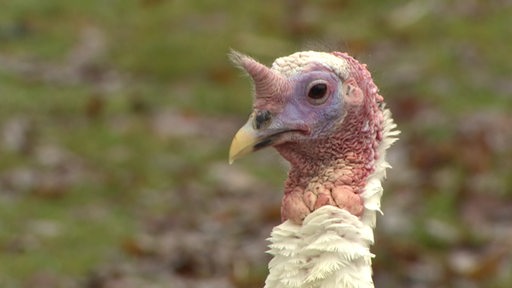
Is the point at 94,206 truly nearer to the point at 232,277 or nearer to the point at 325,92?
the point at 232,277

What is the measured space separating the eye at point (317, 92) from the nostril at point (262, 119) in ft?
0.55

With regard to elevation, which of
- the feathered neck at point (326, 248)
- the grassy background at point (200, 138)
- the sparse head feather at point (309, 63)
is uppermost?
the grassy background at point (200, 138)

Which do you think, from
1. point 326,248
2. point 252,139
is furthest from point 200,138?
point 326,248

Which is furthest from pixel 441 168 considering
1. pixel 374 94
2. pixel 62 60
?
pixel 374 94

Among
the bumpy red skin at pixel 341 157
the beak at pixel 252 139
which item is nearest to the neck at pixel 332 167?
the bumpy red skin at pixel 341 157

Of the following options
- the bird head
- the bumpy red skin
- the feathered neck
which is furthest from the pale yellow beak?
the feathered neck

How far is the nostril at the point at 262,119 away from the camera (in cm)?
557

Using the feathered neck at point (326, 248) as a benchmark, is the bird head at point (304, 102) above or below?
above

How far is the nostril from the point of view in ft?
18.3

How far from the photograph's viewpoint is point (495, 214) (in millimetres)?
10430

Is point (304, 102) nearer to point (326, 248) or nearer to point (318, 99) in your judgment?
point (318, 99)

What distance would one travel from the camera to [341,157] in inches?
222

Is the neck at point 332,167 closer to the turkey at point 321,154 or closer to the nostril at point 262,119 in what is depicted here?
the turkey at point 321,154

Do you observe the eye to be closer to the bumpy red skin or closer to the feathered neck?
the bumpy red skin
